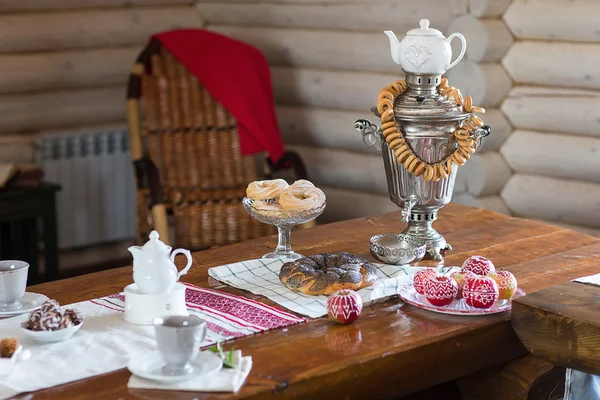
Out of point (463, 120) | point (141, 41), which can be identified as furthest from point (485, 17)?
point (141, 41)

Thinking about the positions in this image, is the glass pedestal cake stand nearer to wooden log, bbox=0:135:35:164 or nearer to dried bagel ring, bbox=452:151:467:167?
dried bagel ring, bbox=452:151:467:167

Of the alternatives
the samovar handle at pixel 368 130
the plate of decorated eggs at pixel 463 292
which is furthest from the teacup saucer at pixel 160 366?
the samovar handle at pixel 368 130

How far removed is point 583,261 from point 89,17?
317cm

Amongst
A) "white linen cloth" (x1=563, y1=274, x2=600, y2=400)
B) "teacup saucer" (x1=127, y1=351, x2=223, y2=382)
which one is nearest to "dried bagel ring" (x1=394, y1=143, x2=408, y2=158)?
"white linen cloth" (x1=563, y1=274, x2=600, y2=400)

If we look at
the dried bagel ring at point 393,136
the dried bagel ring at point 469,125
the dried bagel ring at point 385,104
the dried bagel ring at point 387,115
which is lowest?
the dried bagel ring at point 393,136

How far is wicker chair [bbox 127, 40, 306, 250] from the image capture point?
4.46 metres

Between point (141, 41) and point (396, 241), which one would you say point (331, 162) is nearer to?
point (141, 41)

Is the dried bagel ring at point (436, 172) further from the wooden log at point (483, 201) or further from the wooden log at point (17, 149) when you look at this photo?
the wooden log at point (17, 149)

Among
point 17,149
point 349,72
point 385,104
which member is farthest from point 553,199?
point 17,149

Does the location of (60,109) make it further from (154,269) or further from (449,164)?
(154,269)

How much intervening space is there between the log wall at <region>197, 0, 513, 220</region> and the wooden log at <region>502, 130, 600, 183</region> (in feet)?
0.23

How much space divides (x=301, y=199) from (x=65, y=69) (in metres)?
2.75

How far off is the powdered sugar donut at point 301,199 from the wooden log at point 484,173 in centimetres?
181

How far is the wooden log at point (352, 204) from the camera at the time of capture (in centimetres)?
464
